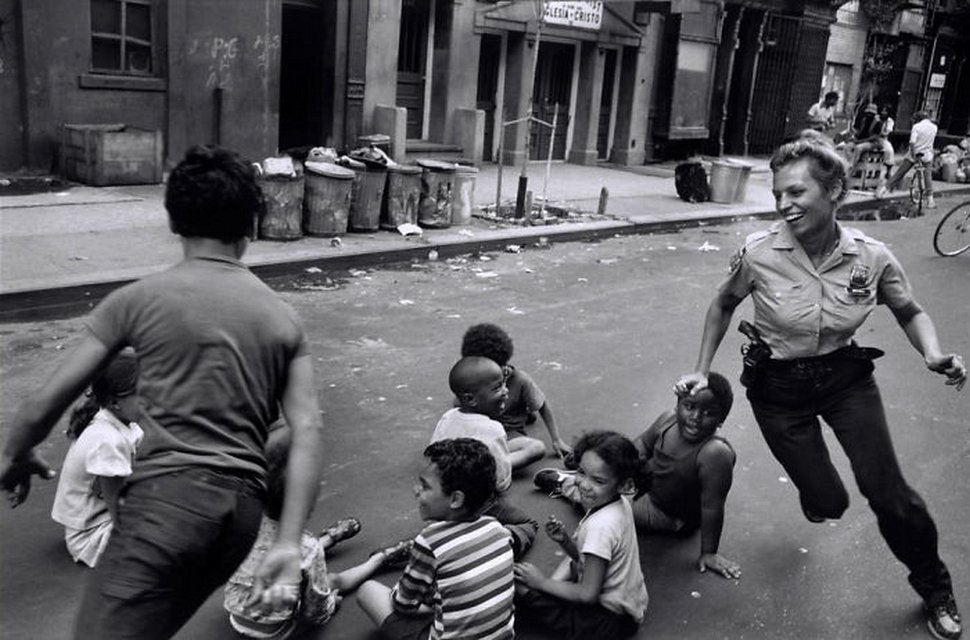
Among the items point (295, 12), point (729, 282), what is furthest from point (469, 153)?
point (729, 282)

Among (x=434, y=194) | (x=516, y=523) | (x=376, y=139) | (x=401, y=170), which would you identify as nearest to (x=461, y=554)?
(x=516, y=523)

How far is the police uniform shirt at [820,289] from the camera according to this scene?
3656 millimetres

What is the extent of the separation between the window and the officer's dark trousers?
11.3 meters

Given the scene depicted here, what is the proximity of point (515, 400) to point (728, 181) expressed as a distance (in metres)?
12.4

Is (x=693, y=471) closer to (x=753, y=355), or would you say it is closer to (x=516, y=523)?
(x=753, y=355)

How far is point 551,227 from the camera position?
41.3ft

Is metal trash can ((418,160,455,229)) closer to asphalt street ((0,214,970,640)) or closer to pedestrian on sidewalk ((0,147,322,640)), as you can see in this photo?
asphalt street ((0,214,970,640))

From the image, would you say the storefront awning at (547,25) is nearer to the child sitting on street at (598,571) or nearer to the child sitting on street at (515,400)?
the child sitting on street at (515,400)

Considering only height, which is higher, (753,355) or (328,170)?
(753,355)

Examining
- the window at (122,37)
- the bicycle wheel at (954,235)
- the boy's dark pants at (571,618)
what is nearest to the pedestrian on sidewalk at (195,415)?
the boy's dark pants at (571,618)

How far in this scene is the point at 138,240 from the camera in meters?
9.41

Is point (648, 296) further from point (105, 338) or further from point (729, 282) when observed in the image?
point (105, 338)

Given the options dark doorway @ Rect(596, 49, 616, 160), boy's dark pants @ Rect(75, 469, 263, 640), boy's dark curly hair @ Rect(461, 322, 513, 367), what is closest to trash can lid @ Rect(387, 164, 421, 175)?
boy's dark curly hair @ Rect(461, 322, 513, 367)

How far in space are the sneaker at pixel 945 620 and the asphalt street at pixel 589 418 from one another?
7cm
